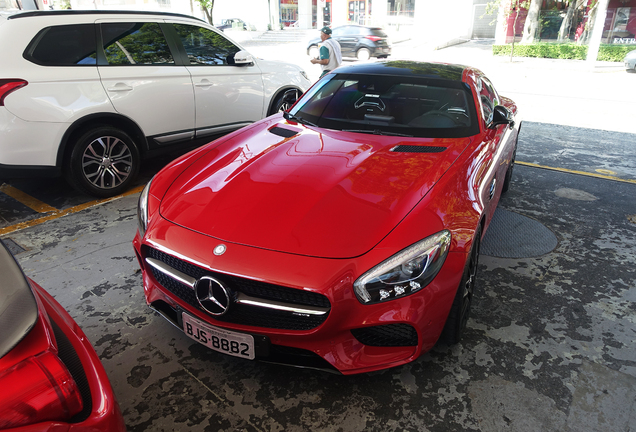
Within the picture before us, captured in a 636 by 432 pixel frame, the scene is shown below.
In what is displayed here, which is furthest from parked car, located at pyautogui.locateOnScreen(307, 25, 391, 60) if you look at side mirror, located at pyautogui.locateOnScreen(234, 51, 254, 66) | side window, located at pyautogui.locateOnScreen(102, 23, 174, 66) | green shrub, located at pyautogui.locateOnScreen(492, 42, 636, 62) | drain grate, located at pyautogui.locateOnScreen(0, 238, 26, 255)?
drain grate, located at pyautogui.locateOnScreen(0, 238, 26, 255)

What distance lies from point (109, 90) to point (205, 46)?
141cm

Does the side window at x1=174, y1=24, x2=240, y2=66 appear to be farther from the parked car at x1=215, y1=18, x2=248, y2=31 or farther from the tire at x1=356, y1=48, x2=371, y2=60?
the parked car at x1=215, y1=18, x2=248, y2=31

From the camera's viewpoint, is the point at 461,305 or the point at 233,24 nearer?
the point at 461,305

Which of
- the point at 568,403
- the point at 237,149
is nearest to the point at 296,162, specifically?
the point at 237,149

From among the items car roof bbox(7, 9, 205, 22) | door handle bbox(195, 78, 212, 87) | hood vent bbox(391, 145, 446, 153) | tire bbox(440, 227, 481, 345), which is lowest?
tire bbox(440, 227, 481, 345)

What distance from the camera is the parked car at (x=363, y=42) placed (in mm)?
20109

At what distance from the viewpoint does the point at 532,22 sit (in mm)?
24750

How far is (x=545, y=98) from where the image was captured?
10906mm

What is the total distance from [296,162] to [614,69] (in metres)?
21.4

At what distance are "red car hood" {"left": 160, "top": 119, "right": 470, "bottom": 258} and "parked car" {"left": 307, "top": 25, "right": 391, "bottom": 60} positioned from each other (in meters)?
18.4

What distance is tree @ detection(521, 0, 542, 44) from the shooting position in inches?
954

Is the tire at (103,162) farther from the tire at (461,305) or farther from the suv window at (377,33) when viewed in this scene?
the suv window at (377,33)

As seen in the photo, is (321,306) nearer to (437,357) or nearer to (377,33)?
(437,357)

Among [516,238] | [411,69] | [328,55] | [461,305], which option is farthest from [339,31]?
[461,305]
